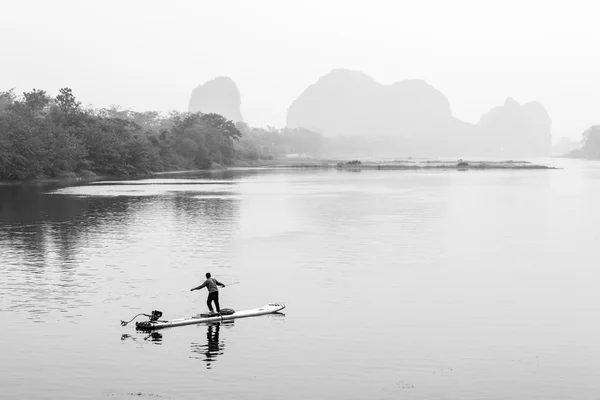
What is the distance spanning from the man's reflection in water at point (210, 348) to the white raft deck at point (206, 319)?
0.63 meters

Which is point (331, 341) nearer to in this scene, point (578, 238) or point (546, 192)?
point (578, 238)

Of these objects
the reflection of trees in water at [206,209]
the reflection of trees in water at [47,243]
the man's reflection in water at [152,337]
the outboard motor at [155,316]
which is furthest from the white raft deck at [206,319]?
the reflection of trees in water at [206,209]

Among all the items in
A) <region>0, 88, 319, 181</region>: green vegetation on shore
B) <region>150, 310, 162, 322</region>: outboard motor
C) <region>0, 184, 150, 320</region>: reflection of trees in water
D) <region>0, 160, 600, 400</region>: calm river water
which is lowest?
<region>0, 160, 600, 400</region>: calm river water

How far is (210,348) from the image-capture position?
28.6m

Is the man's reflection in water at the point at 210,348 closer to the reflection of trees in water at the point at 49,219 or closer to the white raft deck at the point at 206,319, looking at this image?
the white raft deck at the point at 206,319

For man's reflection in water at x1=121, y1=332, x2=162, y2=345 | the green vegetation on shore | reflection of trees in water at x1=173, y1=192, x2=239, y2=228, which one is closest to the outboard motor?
man's reflection in water at x1=121, y1=332, x2=162, y2=345

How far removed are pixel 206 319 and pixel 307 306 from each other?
6.27 metres

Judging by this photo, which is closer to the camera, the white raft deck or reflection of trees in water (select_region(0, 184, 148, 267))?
the white raft deck

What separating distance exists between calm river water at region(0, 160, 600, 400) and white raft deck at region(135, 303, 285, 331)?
15.3 inches

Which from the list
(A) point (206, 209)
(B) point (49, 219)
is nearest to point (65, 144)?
(A) point (206, 209)

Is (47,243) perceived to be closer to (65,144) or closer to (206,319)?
(206,319)

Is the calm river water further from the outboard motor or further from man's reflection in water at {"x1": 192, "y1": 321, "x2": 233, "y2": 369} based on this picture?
the outboard motor

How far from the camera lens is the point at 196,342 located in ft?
96.9

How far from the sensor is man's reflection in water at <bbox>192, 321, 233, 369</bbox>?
27.2 m
